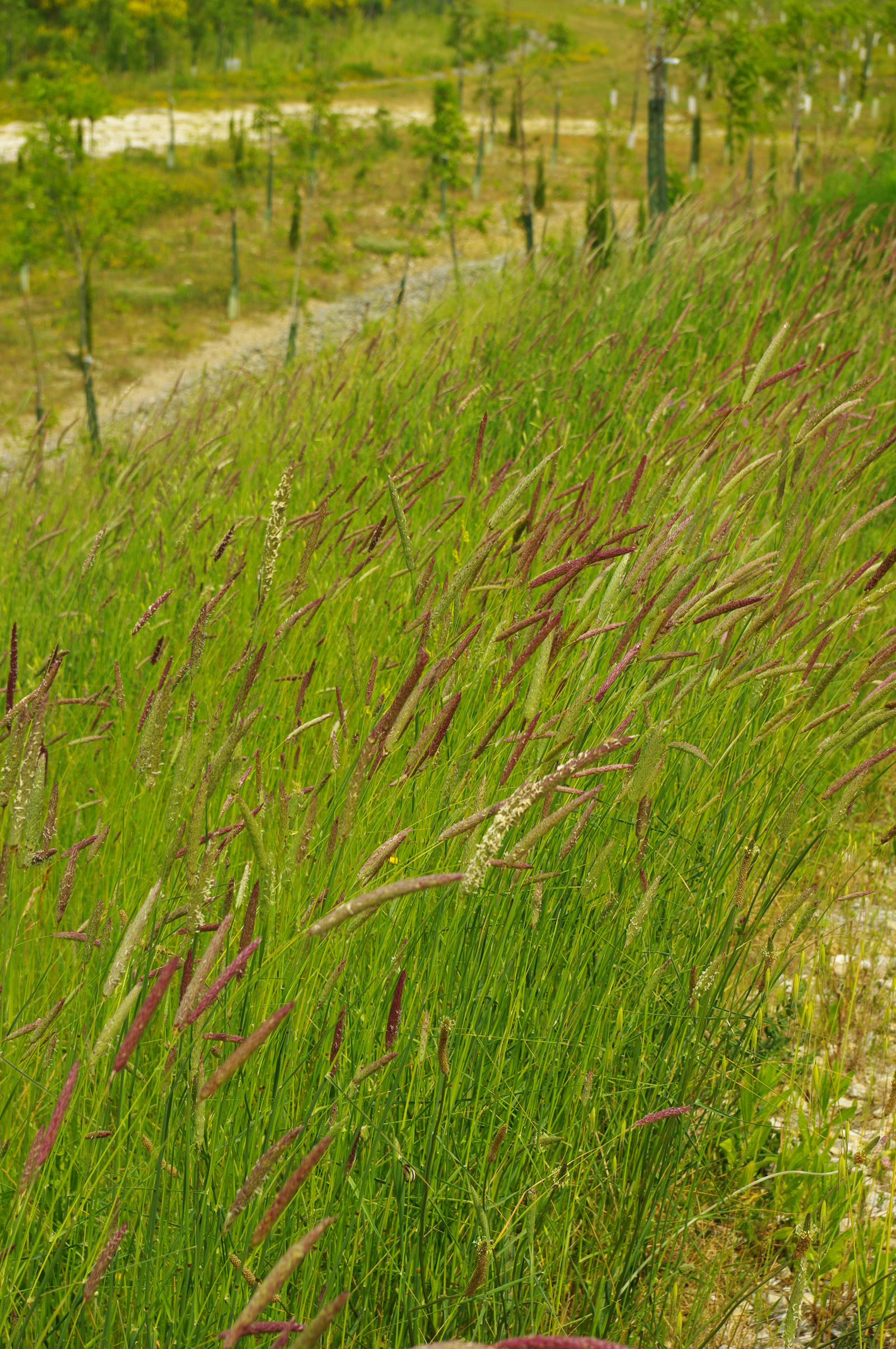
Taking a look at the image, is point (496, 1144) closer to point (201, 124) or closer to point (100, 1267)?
point (100, 1267)

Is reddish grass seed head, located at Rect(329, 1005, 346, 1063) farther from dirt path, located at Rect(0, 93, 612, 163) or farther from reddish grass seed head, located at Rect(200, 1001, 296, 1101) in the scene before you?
dirt path, located at Rect(0, 93, 612, 163)

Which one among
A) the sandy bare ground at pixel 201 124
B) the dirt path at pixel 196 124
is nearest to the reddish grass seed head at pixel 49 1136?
the dirt path at pixel 196 124

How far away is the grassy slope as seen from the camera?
115 cm

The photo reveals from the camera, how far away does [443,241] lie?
34.6 meters

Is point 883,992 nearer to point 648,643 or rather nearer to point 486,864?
point 648,643

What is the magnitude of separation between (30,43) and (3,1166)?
67469 mm

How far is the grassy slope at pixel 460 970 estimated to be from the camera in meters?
1.15

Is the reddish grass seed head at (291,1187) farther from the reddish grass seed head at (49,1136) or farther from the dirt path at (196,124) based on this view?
the dirt path at (196,124)

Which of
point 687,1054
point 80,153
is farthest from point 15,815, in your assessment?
point 80,153

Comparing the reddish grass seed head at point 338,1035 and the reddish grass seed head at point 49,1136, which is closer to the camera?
the reddish grass seed head at point 49,1136

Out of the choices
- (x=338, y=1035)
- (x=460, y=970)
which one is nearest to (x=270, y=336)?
(x=460, y=970)

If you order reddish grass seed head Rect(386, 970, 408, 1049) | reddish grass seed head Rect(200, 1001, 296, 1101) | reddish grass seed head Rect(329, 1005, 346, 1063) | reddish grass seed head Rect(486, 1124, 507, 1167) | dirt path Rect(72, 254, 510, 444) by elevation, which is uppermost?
dirt path Rect(72, 254, 510, 444)

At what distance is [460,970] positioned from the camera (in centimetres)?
142

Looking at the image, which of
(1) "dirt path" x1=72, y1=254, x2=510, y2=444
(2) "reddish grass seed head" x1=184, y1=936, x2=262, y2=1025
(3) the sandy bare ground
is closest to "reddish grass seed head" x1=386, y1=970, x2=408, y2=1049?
(2) "reddish grass seed head" x1=184, y1=936, x2=262, y2=1025
